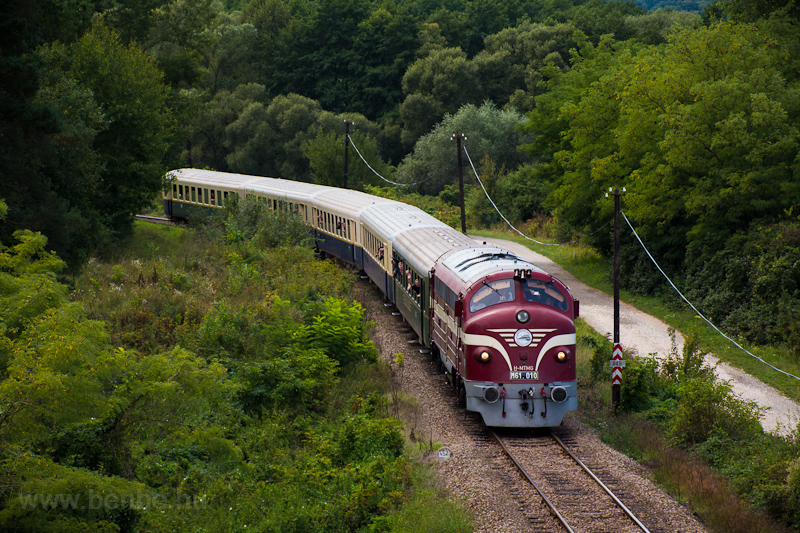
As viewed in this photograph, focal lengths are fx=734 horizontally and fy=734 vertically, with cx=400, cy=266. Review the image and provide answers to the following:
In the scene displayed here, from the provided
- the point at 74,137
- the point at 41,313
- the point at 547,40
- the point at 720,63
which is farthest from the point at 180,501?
the point at 547,40

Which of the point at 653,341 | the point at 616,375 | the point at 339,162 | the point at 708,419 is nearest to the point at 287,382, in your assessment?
the point at 616,375

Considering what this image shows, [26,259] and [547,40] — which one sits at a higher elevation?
[547,40]

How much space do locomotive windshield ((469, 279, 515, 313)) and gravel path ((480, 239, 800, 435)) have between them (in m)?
6.66

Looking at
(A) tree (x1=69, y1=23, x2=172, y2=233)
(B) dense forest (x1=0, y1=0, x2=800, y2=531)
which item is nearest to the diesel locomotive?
(B) dense forest (x1=0, y1=0, x2=800, y2=531)

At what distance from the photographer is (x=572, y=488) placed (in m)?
13.3

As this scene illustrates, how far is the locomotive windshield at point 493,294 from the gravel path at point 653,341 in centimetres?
666

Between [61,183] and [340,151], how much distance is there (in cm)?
3130

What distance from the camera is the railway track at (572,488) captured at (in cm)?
1191

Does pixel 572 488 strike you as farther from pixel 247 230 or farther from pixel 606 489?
pixel 247 230

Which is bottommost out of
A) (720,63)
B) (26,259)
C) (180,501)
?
(180,501)

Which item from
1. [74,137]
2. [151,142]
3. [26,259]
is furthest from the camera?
[151,142]

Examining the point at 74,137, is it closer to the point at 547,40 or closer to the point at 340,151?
the point at 340,151

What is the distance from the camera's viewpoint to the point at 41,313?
34.0 feet

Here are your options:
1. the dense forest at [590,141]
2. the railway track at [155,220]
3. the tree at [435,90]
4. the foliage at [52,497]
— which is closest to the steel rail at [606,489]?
the foliage at [52,497]
